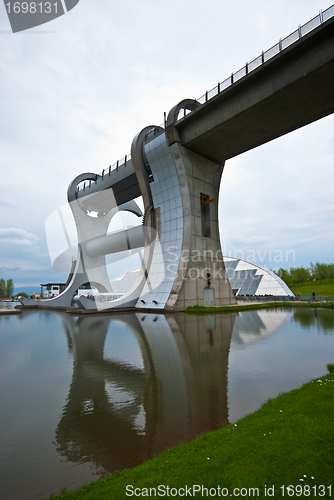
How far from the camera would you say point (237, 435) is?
3.88m

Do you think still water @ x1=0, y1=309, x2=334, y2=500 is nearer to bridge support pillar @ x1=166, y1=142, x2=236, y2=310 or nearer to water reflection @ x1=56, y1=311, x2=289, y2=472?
water reflection @ x1=56, y1=311, x2=289, y2=472

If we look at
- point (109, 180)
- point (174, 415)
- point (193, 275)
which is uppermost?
point (109, 180)

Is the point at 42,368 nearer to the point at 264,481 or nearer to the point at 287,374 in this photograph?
the point at 287,374

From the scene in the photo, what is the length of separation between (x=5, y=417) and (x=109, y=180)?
35513 mm

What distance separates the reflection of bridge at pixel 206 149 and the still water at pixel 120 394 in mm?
14428

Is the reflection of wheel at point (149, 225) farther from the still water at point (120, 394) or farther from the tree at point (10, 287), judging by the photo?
the tree at point (10, 287)

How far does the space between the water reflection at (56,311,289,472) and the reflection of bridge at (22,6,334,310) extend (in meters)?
14.6

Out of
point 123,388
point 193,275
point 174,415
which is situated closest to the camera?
point 174,415

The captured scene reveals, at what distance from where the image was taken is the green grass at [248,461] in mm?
2840

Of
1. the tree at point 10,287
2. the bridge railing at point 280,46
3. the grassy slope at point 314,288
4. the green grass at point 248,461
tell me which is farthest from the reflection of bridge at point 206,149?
the tree at point 10,287

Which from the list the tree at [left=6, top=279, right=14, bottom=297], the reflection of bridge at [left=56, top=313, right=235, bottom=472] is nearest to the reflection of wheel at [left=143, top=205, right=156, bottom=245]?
the reflection of bridge at [left=56, top=313, right=235, bottom=472]

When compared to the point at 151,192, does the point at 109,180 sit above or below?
above

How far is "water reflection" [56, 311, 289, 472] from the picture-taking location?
4.20m

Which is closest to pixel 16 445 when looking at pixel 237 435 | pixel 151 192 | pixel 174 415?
pixel 174 415
